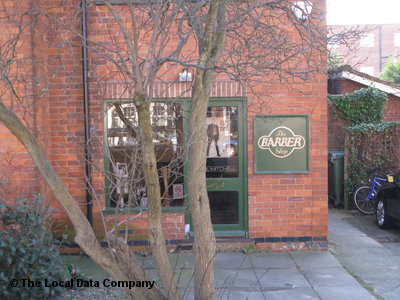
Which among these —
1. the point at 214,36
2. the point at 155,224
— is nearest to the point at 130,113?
the point at 214,36

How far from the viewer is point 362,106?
12.5 m

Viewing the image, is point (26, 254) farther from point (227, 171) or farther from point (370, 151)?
point (370, 151)

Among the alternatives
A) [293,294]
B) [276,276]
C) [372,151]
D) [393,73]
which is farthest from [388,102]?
[393,73]

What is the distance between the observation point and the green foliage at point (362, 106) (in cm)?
1245

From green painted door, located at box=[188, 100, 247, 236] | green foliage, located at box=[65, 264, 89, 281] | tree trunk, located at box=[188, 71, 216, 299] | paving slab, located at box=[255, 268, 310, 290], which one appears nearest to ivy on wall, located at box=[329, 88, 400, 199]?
green painted door, located at box=[188, 100, 247, 236]

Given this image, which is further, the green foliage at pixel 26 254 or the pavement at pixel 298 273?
the pavement at pixel 298 273

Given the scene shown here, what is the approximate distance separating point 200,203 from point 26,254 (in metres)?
1.69

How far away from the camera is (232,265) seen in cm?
600

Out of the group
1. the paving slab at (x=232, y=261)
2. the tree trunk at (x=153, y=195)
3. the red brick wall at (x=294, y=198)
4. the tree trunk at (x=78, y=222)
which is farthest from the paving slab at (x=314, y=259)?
the tree trunk at (x=78, y=222)

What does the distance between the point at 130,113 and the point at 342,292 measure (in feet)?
12.2

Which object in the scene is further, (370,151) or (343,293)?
(370,151)

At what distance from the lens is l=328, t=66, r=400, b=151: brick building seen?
12672 mm

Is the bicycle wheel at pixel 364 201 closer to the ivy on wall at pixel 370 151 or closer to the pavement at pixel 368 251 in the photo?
the pavement at pixel 368 251

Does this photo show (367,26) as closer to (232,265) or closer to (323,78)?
(323,78)
